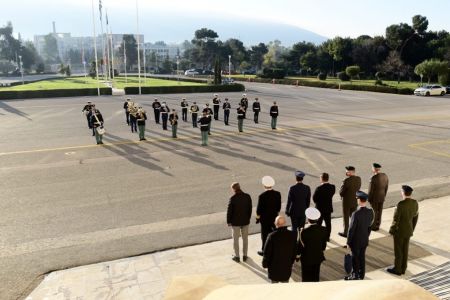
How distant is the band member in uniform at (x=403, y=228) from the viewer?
7.09m

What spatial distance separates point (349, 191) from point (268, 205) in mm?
2199

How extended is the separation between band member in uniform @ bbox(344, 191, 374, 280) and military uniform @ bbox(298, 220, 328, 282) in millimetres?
731

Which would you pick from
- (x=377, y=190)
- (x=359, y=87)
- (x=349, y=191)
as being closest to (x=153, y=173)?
(x=349, y=191)

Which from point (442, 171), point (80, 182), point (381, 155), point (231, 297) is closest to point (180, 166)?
point (80, 182)

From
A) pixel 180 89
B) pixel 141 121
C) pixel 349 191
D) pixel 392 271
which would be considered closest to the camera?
pixel 392 271

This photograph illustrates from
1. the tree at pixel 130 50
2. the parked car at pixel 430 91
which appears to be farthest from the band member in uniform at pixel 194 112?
the tree at pixel 130 50

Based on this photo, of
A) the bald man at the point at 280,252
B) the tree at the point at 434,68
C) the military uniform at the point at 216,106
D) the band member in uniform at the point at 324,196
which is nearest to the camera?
the bald man at the point at 280,252

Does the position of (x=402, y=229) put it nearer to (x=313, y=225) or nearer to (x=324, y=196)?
(x=324, y=196)

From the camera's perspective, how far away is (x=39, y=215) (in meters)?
9.97

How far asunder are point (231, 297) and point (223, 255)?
228 inches

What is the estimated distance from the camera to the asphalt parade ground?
8.59m

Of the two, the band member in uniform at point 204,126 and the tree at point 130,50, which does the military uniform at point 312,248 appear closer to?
the band member in uniform at point 204,126

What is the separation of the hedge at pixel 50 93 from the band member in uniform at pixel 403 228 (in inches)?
1520

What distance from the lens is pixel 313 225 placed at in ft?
20.5
